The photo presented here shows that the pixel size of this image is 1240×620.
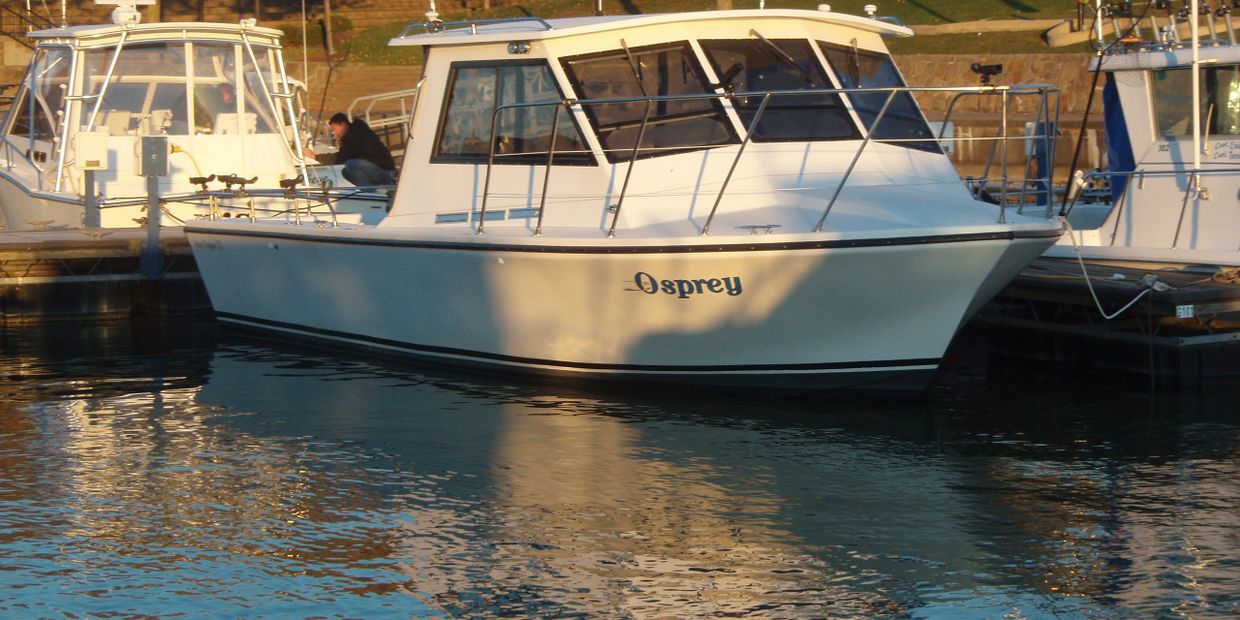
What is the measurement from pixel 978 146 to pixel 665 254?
18.0m

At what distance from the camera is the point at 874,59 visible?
1120 centimetres

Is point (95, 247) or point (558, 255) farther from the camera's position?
point (95, 247)

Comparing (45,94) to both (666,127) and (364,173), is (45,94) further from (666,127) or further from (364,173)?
(666,127)

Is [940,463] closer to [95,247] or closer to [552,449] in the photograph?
[552,449]

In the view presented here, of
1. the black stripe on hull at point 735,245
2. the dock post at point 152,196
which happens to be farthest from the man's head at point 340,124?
the black stripe on hull at point 735,245

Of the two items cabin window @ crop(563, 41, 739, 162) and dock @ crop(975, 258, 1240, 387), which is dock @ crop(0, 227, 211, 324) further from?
dock @ crop(975, 258, 1240, 387)

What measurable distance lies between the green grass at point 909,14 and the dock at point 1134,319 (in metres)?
17.7

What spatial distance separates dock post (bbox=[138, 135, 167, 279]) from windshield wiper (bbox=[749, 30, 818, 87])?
20.0ft

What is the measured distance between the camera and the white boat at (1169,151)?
40.0 feet

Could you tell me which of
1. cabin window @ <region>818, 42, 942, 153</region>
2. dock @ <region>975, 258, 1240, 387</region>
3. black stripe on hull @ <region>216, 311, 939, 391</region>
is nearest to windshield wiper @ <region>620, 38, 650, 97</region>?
cabin window @ <region>818, 42, 942, 153</region>

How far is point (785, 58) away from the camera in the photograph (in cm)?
1062

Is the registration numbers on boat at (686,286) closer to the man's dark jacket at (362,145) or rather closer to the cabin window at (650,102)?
the cabin window at (650,102)

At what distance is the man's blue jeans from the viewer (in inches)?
558

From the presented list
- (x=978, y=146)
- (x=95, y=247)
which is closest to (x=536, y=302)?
(x=95, y=247)
